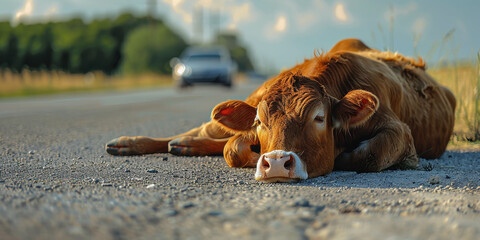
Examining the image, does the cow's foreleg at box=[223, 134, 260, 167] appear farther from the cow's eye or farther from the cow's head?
the cow's eye

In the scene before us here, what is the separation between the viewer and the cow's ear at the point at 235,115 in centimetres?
469

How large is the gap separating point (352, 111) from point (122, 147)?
2585 millimetres

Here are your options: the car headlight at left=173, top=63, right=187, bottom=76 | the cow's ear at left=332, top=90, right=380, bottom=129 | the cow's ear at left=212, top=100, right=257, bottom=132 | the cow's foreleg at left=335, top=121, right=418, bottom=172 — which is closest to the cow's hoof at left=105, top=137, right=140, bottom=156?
the cow's ear at left=212, top=100, right=257, bottom=132

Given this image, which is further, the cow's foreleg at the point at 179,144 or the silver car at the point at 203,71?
the silver car at the point at 203,71

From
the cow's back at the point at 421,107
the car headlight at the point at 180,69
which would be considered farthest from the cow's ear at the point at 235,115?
the car headlight at the point at 180,69

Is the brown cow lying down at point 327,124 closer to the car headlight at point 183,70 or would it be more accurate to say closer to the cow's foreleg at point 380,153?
the cow's foreleg at point 380,153

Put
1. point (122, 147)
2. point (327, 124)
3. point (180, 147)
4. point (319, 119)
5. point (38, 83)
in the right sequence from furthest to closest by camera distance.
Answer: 1. point (38, 83)
2. point (122, 147)
3. point (180, 147)
4. point (327, 124)
5. point (319, 119)

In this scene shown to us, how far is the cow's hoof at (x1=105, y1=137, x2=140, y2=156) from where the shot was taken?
19.1 feet

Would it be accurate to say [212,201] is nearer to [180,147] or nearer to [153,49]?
[180,147]

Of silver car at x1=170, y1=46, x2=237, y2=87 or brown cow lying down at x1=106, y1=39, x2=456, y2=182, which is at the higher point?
brown cow lying down at x1=106, y1=39, x2=456, y2=182

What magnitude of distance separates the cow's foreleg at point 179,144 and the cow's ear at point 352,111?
5.37 ft

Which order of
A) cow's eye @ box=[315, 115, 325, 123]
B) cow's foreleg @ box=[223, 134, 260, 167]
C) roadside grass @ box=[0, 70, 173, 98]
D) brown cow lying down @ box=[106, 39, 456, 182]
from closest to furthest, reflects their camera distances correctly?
brown cow lying down @ box=[106, 39, 456, 182]
cow's eye @ box=[315, 115, 325, 123]
cow's foreleg @ box=[223, 134, 260, 167]
roadside grass @ box=[0, 70, 173, 98]

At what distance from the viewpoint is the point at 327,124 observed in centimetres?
448

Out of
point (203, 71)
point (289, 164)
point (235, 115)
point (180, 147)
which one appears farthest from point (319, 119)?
point (203, 71)
